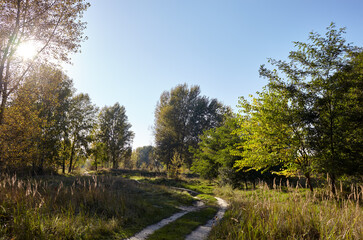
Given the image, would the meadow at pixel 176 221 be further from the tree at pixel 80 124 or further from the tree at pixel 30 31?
the tree at pixel 80 124

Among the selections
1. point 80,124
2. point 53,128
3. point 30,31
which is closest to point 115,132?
point 80,124

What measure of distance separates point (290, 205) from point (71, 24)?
1431cm

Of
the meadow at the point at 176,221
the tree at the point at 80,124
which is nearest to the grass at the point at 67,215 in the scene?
the meadow at the point at 176,221

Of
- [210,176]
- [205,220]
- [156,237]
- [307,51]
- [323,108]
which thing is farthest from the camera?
[210,176]

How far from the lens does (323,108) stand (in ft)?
35.5

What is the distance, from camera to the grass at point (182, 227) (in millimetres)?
6711

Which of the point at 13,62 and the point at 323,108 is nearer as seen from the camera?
the point at 323,108

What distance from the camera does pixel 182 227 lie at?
7.86 m

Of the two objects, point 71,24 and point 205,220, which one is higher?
point 71,24

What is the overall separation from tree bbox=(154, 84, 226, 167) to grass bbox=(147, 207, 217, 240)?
26.4 m

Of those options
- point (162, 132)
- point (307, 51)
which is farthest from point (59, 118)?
point (307, 51)

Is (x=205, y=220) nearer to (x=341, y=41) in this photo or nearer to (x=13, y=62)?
(x=341, y=41)

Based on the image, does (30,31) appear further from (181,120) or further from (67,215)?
(181,120)

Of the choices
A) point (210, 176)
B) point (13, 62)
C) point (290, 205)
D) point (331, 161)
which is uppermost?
point (13, 62)
